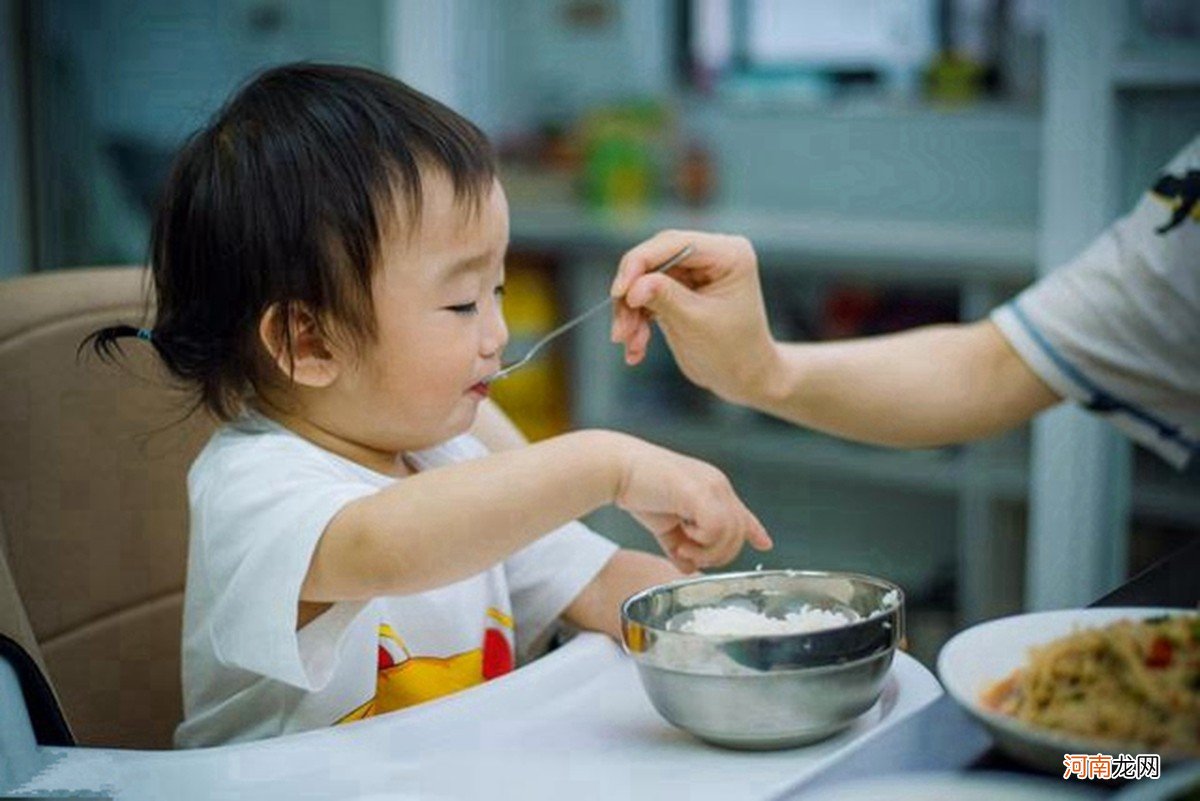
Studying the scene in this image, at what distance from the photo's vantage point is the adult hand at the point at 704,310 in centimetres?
114

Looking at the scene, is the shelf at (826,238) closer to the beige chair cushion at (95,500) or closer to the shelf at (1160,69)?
the shelf at (1160,69)

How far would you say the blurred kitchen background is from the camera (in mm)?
2490

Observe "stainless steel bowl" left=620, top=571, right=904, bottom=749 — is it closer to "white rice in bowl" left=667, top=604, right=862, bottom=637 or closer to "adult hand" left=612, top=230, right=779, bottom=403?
"white rice in bowl" left=667, top=604, right=862, bottom=637

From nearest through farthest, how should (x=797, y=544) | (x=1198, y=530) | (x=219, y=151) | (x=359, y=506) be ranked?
(x=359, y=506), (x=219, y=151), (x=1198, y=530), (x=797, y=544)

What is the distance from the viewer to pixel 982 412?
4.99ft

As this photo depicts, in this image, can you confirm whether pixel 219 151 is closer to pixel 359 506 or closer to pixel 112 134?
pixel 359 506

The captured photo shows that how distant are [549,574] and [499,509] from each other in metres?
0.27

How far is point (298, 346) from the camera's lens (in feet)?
3.68

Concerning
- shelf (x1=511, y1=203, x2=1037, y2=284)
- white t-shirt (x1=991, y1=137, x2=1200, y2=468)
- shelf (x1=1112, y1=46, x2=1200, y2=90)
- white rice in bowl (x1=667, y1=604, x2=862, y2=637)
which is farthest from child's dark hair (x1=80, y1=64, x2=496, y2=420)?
shelf (x1=511, y1=203, x2=1037, y2=284)

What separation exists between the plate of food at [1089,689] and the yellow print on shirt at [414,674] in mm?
431

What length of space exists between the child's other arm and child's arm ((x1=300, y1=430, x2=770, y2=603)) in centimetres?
22

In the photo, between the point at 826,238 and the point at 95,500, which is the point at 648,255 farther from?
the point at 826,238

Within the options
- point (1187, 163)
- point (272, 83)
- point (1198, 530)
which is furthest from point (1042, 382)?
point (1198, 530)

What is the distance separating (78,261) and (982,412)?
2204mm
